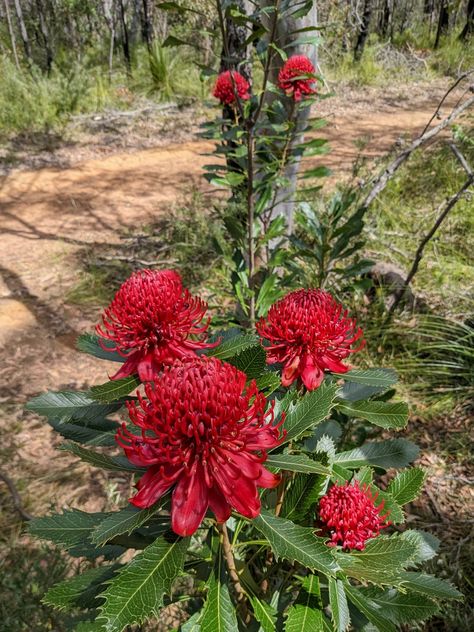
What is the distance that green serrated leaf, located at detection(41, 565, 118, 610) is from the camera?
0.99 meters

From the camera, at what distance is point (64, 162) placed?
7254 mm

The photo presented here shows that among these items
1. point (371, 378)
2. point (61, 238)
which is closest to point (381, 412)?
point (371, 378)

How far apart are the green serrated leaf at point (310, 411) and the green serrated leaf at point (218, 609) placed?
0.34 meters

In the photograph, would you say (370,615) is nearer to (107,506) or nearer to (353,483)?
(353,483)

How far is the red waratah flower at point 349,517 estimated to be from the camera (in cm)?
105

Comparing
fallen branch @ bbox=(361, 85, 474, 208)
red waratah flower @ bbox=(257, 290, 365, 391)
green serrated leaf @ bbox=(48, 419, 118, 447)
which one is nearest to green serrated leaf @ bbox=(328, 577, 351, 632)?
red waratah flower @ bbox=(257, 290, 365, 391)

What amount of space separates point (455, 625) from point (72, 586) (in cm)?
142

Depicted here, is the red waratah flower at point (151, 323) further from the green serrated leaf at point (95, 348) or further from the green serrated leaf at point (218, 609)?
the green serrated leaf at point (218, 609)

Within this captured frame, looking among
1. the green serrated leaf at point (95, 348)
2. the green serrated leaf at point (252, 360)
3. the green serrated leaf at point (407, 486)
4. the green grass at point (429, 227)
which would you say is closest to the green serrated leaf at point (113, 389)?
the green serrated leaf at point (95, 348)

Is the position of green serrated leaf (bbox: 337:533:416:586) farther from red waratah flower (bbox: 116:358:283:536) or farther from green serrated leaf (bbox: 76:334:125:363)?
green serrated leaf (bbox: 76:334:125:363)

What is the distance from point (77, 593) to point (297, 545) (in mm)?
527

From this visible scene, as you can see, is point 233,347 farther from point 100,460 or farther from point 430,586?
point 430,586

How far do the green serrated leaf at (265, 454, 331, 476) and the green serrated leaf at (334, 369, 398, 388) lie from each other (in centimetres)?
32

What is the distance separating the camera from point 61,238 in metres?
5.16
